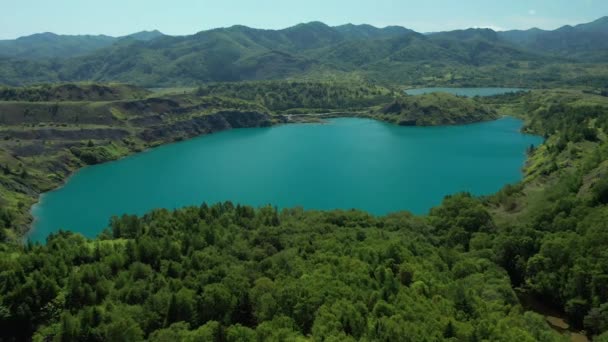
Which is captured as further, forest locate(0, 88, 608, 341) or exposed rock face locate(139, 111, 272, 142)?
exposed rock face locate(139, 111, 272, 142)

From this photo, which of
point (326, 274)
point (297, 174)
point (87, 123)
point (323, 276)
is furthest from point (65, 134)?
point (323, 276)

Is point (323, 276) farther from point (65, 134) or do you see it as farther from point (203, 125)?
point (203, 125)

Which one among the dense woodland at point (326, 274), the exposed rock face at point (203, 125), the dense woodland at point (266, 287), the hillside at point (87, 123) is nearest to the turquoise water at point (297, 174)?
the hillside at point (87, 123)

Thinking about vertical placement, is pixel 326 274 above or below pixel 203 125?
below

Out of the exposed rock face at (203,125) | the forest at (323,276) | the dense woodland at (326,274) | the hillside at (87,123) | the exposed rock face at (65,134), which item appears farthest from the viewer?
the exposed rock face at (203,125)

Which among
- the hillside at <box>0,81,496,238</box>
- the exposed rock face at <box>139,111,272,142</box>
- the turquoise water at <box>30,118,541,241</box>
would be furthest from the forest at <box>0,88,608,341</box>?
the exposed rock face at <box>139,111,272,142</box>

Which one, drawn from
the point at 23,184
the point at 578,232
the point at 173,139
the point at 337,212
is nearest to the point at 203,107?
the point at 173,139

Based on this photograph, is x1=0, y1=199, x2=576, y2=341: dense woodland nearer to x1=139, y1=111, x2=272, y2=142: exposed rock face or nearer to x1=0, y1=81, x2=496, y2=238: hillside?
x1=0, y1=81, x2=496, y2=238: hillside

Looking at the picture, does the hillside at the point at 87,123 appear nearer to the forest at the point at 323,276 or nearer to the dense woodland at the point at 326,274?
the dense woodland at the point at 326,274
